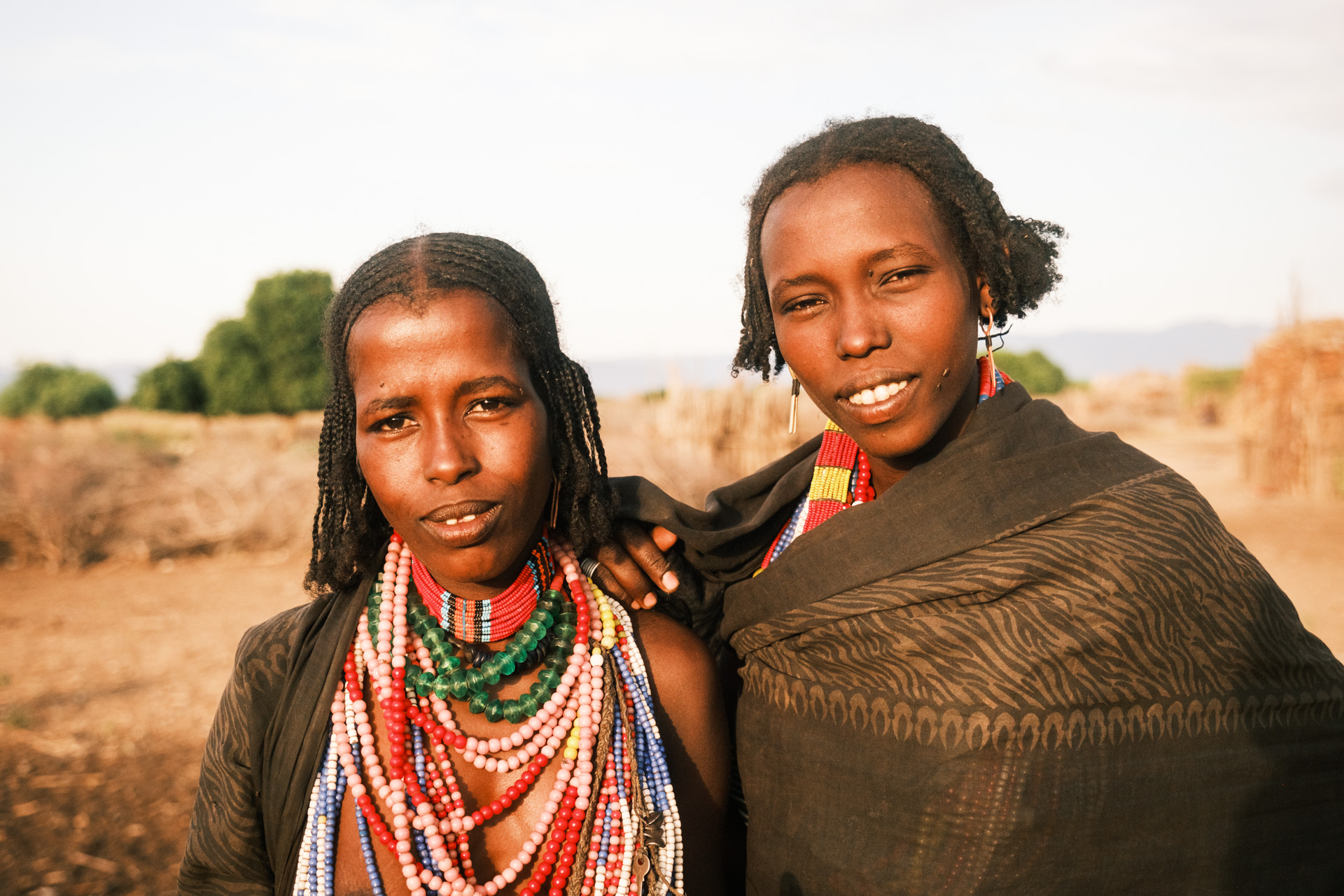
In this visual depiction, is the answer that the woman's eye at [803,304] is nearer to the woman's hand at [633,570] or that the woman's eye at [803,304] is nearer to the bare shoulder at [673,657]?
the woman's hand at [633,570]

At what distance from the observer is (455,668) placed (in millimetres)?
1972

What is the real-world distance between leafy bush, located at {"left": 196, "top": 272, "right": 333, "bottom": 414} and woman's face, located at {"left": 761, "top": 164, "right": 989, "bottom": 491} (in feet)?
71.3

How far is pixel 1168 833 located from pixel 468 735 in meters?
1.43

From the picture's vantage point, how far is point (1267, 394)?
556 inches

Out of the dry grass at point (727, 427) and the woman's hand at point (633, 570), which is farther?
the dry grass at point (727, 427)

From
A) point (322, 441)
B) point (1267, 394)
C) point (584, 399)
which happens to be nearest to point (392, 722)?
point (322, 441)

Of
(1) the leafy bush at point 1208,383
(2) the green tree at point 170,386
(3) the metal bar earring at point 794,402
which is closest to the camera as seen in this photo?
(3) the metal bar earring at point 794,402

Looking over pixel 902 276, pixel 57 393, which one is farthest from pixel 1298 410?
pixel 57 393

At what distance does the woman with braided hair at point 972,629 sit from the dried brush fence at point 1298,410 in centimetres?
1380

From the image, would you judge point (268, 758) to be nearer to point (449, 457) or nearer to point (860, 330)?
point (449, 457)

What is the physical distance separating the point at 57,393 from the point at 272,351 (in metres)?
8.52

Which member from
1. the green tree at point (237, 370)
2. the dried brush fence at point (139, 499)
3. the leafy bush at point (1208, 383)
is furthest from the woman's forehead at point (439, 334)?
the leafy bush at point (1208, 383)

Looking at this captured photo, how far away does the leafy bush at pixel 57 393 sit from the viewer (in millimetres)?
25594

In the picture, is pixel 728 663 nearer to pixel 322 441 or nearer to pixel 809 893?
pixel 809 893
